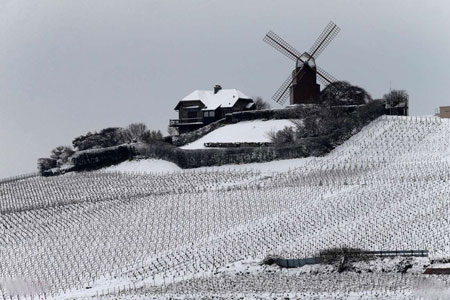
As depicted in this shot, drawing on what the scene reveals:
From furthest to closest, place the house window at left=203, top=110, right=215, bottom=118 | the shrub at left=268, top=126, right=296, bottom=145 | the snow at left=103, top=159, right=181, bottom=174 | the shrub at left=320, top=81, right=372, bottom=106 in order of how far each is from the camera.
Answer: the house window at left=203, top=110, right=215, bottom=118 < the shrub at left=320, top=81, right=372, bottom=106 < the shrub at left=268, top=126, right=296, bottom=145 < the snow at left=103, top=159, right=181, bottom=174

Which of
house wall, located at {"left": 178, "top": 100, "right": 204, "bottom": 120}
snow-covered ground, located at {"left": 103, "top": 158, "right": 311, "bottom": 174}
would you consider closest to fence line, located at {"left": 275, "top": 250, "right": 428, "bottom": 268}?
snow-covered ground, located at {"left": 103, "top": 158, "right": 311, "bottom": 174}

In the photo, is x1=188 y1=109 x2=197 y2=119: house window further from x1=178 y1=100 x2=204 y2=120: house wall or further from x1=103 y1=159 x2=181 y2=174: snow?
x1=103 y1=159 x2=181 y2=174: snow

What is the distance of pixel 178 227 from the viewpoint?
135 ft

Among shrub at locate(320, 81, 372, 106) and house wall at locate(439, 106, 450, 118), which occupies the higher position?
shrub at locate(320, 81, 372, 106)

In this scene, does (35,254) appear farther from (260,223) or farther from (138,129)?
(138,129)

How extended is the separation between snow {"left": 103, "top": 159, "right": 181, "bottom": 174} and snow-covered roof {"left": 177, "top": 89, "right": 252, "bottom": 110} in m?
18.2

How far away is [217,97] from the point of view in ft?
278

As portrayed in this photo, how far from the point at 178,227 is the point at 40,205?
1491 cm

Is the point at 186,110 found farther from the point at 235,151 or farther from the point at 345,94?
the point at 235,151

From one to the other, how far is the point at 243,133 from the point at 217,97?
15.2 meters

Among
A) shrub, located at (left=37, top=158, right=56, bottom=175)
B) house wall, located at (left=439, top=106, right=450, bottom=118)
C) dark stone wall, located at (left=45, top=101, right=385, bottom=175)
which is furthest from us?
shrub, located at (left=37, top=158, right=56, bottom=175)

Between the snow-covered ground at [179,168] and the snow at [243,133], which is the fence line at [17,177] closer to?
the snow-covered ground at [179,168]

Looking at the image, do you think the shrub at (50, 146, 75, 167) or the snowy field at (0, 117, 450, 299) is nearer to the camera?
the snowy field at (0, 117, 450, 299)

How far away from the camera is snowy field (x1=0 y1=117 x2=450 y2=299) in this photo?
30.1 meters
